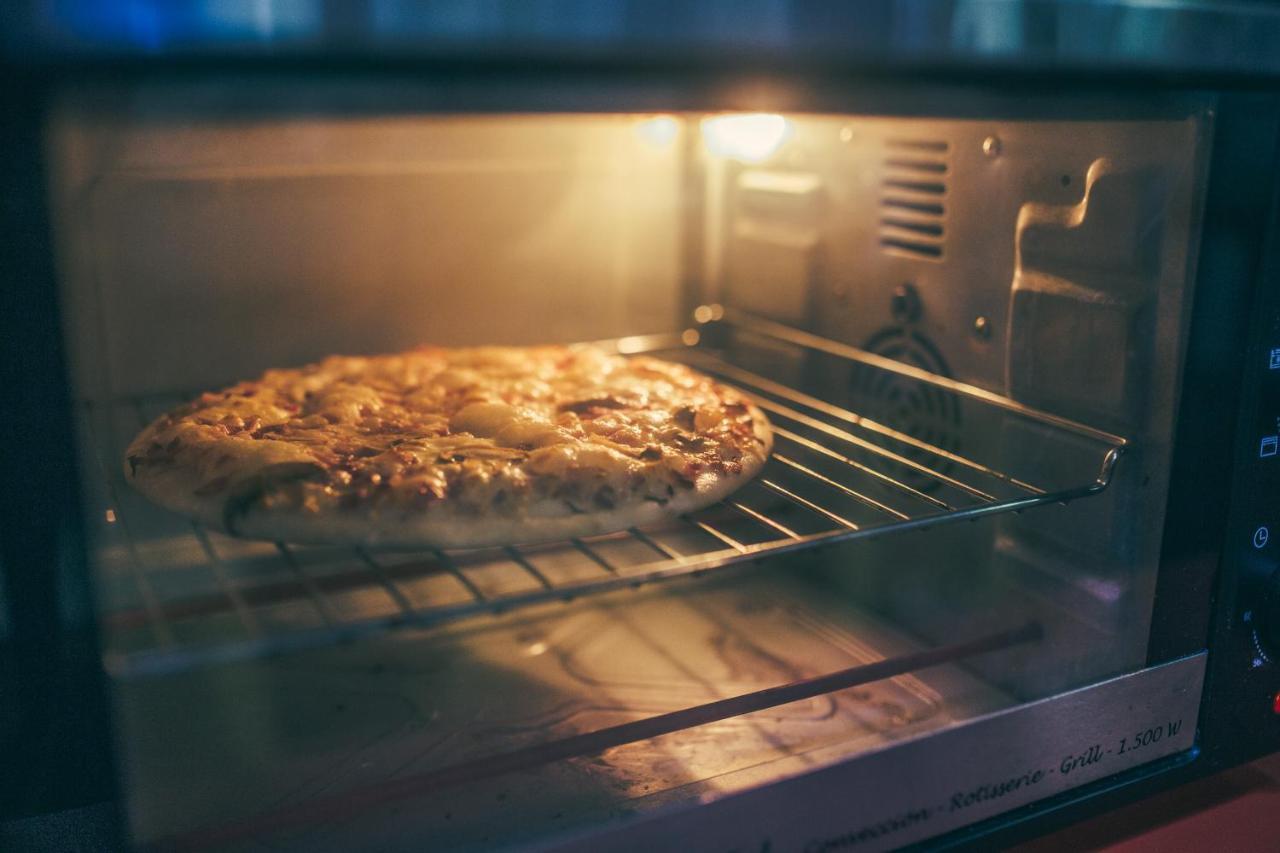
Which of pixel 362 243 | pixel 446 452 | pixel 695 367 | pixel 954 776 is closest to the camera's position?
pixel 954 776

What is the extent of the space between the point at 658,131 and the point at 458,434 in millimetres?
536

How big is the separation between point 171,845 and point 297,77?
479 millimetres

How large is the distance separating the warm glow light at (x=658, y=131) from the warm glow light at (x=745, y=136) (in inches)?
1.5

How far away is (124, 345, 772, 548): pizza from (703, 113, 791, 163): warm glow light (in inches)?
11.6

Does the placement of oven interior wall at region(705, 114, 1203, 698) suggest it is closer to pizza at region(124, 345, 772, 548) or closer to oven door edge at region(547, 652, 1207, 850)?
oven door edge at region(547, 652, 1207, 850)

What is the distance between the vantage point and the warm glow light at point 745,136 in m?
1.17

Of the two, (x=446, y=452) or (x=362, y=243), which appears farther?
(x=362, y=243)

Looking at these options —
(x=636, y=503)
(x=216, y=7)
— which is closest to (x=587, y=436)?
(x=636, y=503)

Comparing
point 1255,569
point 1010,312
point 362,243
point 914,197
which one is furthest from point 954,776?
point 362,243

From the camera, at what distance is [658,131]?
1.28 m

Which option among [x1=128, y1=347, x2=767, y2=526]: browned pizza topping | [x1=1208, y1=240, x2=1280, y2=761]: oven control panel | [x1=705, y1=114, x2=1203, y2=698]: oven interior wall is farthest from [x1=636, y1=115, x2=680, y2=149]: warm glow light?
[x1=1208, y1=240, x2=1280, y2=761]: oven control panel

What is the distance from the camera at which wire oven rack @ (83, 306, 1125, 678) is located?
896 mm

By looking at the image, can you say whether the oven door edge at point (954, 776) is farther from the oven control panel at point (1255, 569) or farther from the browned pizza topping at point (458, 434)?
the browned pizza topping at point (458, 434)

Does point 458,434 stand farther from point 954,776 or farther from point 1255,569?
point 1255,569
